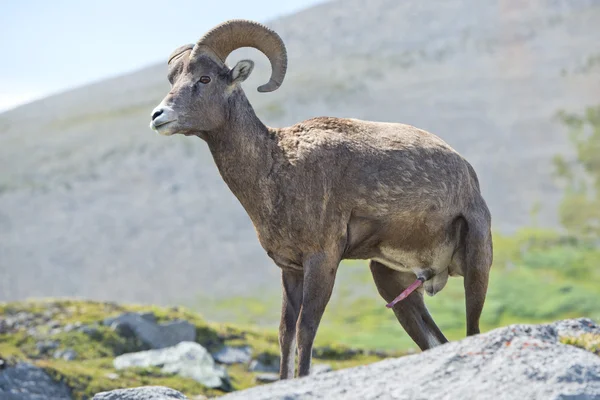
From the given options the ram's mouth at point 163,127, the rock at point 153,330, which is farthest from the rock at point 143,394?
the rock at point 153,330

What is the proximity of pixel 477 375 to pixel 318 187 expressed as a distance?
3.69 m

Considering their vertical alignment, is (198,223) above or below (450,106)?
below

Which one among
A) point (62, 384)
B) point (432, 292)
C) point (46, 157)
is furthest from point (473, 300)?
point (46, 157)

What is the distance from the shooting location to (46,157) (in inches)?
2255

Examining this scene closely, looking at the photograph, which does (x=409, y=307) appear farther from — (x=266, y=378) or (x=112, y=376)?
(x=112, y=376)

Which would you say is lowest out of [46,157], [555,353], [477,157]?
[555,353]

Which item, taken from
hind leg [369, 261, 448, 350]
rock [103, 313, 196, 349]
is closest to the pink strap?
hind leg [369, 261, 448, 350]

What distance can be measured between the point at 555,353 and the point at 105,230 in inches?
1683

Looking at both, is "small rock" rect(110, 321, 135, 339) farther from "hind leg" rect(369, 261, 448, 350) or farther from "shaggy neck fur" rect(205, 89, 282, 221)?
"shaggy neck fur" rect(205, 89, 282, 221)

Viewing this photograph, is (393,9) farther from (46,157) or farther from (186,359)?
(186,359)

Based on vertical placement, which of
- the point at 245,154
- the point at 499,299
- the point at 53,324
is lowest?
the point at 245,154

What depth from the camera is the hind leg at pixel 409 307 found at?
13016 millimetres

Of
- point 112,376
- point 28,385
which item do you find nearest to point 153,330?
point 112,376

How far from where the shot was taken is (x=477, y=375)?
27.4ft
